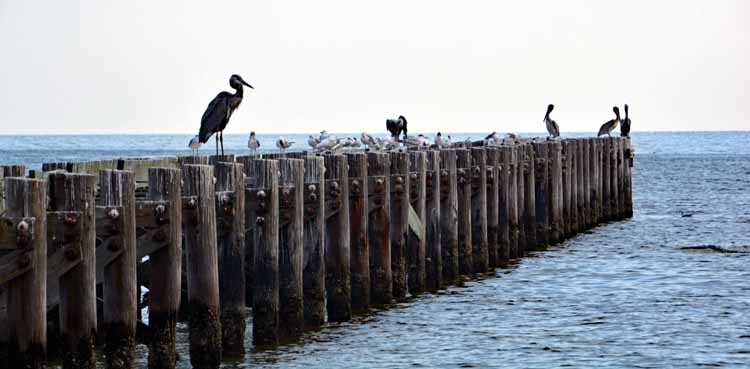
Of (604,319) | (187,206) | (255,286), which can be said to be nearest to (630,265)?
(604,319)

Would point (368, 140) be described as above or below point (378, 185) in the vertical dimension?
above

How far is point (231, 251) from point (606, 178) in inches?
832

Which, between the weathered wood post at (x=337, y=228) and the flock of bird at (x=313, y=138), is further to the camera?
the flock of bird at (x=313, y=138)

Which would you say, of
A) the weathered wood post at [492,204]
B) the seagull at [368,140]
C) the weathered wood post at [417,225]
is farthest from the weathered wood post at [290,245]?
the seagull at [368,140]

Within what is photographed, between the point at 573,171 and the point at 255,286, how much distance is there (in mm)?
15455

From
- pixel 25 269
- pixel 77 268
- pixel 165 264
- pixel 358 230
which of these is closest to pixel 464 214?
pixel 358 230

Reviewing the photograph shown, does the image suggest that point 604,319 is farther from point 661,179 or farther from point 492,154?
point 661,179

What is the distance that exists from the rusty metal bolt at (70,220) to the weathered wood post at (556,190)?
16615 millimetres

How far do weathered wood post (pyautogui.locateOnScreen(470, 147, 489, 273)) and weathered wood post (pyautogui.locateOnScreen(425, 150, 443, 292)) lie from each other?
193cm

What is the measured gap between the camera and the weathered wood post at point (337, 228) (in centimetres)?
1494

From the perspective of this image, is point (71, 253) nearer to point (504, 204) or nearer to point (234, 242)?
point (234, 242)

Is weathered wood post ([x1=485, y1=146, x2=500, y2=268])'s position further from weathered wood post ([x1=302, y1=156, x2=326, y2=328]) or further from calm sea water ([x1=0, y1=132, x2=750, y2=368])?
weathered wood post ([x1=302, y1=156, x2=326, y2=328])

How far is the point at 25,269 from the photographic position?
9461 mm

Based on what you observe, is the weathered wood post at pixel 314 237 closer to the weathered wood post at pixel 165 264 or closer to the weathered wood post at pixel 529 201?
the weathered wood post at pixel 165 264
